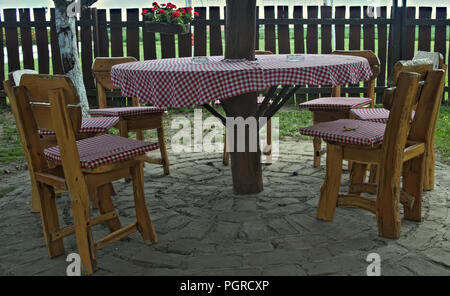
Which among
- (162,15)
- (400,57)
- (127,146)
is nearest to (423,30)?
(400,57)

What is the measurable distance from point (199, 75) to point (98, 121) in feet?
4.41

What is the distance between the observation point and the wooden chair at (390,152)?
284 cm

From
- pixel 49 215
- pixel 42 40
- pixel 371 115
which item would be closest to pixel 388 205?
pixel 371 115

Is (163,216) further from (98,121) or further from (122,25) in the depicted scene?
(122,25)

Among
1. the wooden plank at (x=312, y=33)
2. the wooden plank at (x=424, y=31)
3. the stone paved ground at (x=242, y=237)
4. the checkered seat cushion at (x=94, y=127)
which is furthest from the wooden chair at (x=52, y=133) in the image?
the wooden plank at (x=424, y=31)

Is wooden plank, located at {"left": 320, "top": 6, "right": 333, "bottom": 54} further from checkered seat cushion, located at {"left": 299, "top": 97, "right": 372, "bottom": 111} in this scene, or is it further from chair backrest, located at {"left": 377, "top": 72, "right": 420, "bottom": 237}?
chair backrest, located at {"left": 377, "top": 72, "right": 420, "bottom": 237}

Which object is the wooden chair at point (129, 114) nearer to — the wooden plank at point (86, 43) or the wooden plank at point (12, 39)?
the wooden plank at point (86, 43)

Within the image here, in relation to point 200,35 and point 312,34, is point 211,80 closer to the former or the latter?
point 200,35

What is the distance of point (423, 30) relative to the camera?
8148mm

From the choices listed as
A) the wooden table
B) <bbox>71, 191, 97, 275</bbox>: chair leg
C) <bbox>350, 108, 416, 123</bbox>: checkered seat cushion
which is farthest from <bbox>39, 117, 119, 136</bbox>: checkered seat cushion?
<bbox>350, 108, 416, 123</bbox>: checkered seat cushion

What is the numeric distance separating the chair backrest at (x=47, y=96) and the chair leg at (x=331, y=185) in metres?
1.55

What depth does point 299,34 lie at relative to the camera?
8.32 meters

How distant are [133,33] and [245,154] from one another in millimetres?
5243

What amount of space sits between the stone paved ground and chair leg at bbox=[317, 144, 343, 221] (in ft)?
0.26
